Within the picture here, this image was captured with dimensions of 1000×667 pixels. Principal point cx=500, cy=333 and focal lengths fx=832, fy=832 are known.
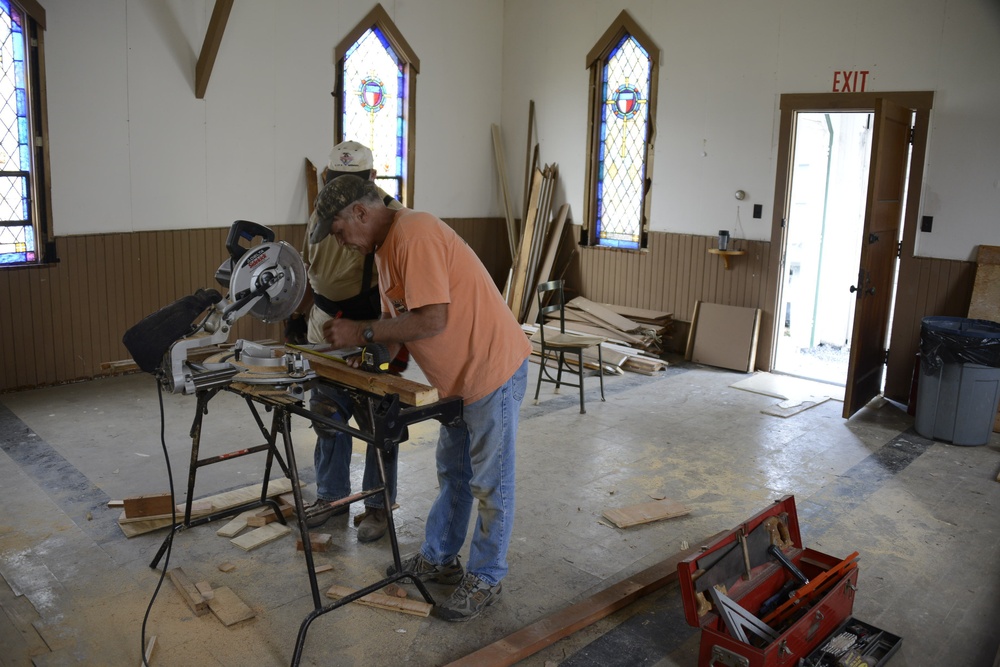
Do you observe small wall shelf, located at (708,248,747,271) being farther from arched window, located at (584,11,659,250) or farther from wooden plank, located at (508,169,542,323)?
wooden plank, located at (508,169,542,323)

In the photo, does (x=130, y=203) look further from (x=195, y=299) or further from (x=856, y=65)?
(x=856, y=65)

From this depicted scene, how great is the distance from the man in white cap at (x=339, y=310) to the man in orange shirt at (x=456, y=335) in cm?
60

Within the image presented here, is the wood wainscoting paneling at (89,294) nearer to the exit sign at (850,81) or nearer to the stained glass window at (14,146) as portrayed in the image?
the stained glass window at (14,146)

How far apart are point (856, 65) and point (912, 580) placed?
178 inches

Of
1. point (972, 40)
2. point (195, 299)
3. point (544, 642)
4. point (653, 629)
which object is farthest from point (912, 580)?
point (972, 40)

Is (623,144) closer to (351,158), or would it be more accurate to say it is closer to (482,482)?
(351,158)

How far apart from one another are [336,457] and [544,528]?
1080 mm

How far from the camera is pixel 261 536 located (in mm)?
3893

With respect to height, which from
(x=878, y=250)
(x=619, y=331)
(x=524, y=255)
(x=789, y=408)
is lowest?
(x=789, y=408)

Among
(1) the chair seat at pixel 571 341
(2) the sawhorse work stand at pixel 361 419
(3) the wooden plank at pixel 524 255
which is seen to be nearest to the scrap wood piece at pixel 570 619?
(2) the sawhorse work stand at pixel 361 419

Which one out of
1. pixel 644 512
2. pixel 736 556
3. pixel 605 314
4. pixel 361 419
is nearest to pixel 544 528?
pixel 644 512

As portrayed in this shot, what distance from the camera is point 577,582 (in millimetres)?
3596

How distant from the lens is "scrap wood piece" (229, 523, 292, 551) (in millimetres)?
3816

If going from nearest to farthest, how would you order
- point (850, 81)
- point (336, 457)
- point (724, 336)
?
point (336, 457) → point (850, 81) → point (724, 336)
